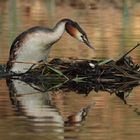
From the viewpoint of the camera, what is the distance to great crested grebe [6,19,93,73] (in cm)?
1347

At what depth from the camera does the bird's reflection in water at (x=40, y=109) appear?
31.8 feet

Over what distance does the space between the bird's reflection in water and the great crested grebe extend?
719 mm

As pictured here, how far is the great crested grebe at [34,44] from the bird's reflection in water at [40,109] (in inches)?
28.3

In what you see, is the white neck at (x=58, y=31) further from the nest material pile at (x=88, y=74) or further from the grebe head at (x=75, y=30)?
the nest material pile at (x=88, y=74)

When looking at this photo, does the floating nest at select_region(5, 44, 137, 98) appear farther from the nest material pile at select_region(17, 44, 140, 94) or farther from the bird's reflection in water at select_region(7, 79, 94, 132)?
the bird's reflection in water at select_region(7, 79, 94, 132)

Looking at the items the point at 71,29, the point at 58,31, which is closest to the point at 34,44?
the point at 58,31

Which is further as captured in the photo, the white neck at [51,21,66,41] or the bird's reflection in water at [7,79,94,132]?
the white neck at [51,21,66,41]

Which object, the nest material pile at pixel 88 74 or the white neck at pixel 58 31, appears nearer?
the nest material pile at pixel 88 74

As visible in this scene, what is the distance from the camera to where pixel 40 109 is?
34.9 ft

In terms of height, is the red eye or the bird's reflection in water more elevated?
the red eye

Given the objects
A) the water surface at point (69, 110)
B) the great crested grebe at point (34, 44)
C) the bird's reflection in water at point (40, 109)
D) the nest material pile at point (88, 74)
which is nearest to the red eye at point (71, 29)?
the great crested grebe at point (34, 44)

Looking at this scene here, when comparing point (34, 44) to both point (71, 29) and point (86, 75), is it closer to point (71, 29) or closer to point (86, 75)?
point (71, 29)

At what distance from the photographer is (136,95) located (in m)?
11.9

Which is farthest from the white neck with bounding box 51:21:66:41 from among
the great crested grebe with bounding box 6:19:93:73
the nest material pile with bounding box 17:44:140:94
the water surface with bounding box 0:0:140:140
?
the water surface with bounding box 0:0:140:140
